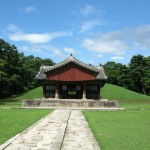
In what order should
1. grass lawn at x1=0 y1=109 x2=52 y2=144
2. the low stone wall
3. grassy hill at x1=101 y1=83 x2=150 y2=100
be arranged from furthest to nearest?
grassy hill at x1=101 y1=83 x2=150 y2=100
the low stone wall
grass lawn at x1=0 y1=109 x2=52 y2=144

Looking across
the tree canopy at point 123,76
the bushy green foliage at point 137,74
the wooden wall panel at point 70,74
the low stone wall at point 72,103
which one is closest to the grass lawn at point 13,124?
the low stone wall at point 72,103

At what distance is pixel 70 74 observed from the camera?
4447 centimetres

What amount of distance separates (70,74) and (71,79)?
74 cm

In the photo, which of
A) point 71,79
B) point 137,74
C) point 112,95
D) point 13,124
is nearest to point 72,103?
point 71,79

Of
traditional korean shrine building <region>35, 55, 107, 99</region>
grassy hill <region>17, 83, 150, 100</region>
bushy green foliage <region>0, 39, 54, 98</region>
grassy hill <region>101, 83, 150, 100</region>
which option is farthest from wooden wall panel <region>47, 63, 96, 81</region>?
grassy hill <region>101, 83, 150, 100</region>

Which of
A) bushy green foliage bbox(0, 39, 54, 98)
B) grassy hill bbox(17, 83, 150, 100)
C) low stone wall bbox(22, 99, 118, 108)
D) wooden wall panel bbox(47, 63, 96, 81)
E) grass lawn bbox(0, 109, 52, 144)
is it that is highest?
bushy green foliage bbox(0, 39, 54, 98)

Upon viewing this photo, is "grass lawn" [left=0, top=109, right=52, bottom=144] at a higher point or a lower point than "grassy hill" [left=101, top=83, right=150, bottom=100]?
lower

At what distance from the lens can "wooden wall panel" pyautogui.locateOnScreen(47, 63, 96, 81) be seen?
4425 cm

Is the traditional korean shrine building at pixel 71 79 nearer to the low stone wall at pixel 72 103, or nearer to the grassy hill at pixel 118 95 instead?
the low stone wall at pixel 72 103

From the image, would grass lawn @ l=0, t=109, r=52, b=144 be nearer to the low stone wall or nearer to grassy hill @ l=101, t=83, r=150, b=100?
the low stone wall

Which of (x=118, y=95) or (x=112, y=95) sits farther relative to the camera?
A: (x=118, y=95)

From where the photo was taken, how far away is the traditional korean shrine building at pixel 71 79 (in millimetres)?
44219

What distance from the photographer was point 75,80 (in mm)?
44219

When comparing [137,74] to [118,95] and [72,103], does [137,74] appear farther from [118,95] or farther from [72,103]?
[72,103]
